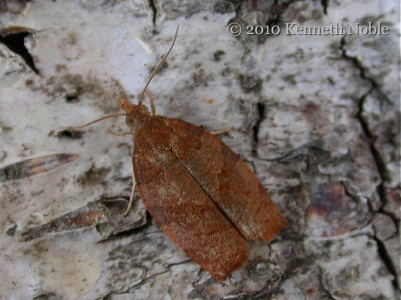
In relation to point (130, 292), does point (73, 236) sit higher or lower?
higher

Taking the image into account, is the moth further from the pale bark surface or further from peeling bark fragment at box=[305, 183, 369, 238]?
peeling bark fragment at box=[305, 183, 369, 238]

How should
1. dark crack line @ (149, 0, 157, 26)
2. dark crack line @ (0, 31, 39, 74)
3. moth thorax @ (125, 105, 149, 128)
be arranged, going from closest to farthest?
1. dark crack line @ (0, 31, 39, 74)
2. dark crack line @ (149, 0, 157, 26)
3. moth thorax @ (125, 105, 149, 128)

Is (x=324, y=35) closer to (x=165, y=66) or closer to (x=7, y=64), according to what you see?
(x=165, y=66)

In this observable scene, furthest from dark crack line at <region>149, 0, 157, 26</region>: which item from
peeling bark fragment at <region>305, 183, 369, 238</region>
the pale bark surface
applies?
peeling bark fragment at <region>305, 183, 369, 238</region>

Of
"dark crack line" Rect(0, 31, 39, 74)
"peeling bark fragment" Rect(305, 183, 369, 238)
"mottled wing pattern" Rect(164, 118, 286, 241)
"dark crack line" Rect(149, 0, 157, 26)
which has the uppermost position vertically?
"dark crack line" Rect(149, 0, 157, 26)

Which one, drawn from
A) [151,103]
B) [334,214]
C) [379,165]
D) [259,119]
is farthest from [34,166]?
[379,165]

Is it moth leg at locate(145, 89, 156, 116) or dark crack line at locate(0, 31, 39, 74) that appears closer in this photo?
dark crack line at locate(0, 31, 39, 74)

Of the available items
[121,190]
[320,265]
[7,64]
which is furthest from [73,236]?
[320,265]
